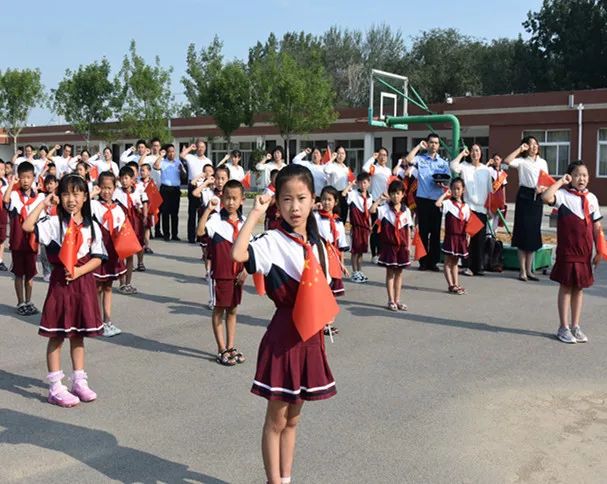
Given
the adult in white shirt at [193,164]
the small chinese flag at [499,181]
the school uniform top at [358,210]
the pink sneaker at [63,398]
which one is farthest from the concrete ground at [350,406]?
the adult in white shirt at [193,164]

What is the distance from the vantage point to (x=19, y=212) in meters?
8.23

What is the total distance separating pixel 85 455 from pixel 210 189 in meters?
5.23

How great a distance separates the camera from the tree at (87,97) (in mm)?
34750

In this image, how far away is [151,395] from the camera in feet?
16.7

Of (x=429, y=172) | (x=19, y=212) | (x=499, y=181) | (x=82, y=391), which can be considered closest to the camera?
(x=82, y=391)

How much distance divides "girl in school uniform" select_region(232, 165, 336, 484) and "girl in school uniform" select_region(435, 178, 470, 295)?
Answer: 5.86 meters

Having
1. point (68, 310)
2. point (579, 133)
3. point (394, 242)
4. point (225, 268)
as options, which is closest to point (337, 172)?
point (394, 242)

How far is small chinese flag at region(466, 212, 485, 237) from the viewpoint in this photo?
9227 mm

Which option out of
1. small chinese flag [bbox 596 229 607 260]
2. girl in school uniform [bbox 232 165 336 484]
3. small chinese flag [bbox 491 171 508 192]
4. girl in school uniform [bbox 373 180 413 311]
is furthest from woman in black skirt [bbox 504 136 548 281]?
girl in school uniform [bbox 232 165 336 484]

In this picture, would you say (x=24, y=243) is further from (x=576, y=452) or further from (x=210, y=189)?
(x=576, y=452)

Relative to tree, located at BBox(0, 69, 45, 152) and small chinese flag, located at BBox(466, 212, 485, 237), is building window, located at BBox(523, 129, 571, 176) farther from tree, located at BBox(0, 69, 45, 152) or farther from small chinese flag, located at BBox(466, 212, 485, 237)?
tree, located at BBox(0, 69, 45, 152)

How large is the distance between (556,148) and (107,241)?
24652 millimetres

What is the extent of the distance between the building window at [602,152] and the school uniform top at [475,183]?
19.1 m

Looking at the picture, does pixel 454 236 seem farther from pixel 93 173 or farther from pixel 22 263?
pixel 93 173
